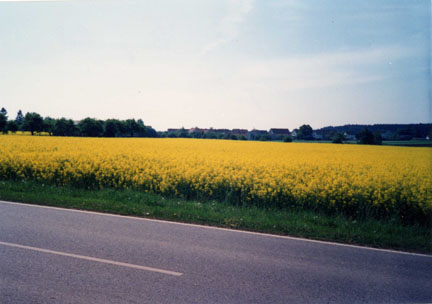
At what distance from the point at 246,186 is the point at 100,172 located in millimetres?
6473

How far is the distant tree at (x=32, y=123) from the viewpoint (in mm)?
45719

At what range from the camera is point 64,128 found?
2375 inches

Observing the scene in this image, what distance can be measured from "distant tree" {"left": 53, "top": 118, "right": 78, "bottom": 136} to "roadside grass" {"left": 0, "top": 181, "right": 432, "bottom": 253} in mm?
52588

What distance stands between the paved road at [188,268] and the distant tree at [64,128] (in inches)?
2264

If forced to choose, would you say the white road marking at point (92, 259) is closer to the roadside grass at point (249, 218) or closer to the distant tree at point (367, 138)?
the roadside grass at point (249, 218)

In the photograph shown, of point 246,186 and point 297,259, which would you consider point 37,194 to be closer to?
point 246,186

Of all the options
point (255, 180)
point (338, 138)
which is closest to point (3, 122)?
point (255, 180)

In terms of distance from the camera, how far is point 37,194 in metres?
10.5

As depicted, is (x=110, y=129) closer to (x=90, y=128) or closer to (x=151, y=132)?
(x=90, y=128)

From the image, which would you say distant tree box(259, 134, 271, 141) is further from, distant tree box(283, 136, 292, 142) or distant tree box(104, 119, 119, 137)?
Answer: distant tree box(104, 119, 119, 137)

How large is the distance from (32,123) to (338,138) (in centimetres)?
4298

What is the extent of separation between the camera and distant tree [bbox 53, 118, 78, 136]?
192 feet

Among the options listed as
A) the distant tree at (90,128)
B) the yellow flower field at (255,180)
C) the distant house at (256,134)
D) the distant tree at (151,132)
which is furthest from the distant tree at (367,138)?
the distant tree at (90,128)

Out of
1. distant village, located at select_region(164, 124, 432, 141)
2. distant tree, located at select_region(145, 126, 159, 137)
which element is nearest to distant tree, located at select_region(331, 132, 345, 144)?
distant village, located at select_region(164, 124, 432, 141)
